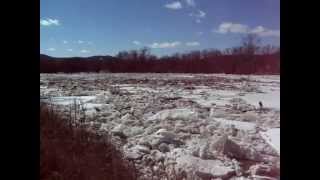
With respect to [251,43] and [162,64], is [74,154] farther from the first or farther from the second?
[251,43]

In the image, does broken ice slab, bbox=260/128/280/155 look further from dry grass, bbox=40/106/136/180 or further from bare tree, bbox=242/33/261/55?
dry grass, bbox=40/106/136/180

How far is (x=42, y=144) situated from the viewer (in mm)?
1634

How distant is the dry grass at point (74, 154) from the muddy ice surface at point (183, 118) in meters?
0.04

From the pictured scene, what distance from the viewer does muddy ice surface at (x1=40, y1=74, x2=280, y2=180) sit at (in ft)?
5.18

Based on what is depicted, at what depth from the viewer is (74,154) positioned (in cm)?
167

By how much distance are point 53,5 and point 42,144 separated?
57 cm

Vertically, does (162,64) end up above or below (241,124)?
above

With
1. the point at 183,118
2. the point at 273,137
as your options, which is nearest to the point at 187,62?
the point at 183,118

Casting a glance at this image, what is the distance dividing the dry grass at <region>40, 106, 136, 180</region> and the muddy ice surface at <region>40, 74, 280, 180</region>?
0.04 m

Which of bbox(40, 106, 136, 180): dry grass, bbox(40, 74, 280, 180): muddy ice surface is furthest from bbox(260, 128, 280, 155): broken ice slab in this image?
bbox(40, 106, 136, 180): dry grass

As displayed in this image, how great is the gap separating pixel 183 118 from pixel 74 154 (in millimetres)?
468
